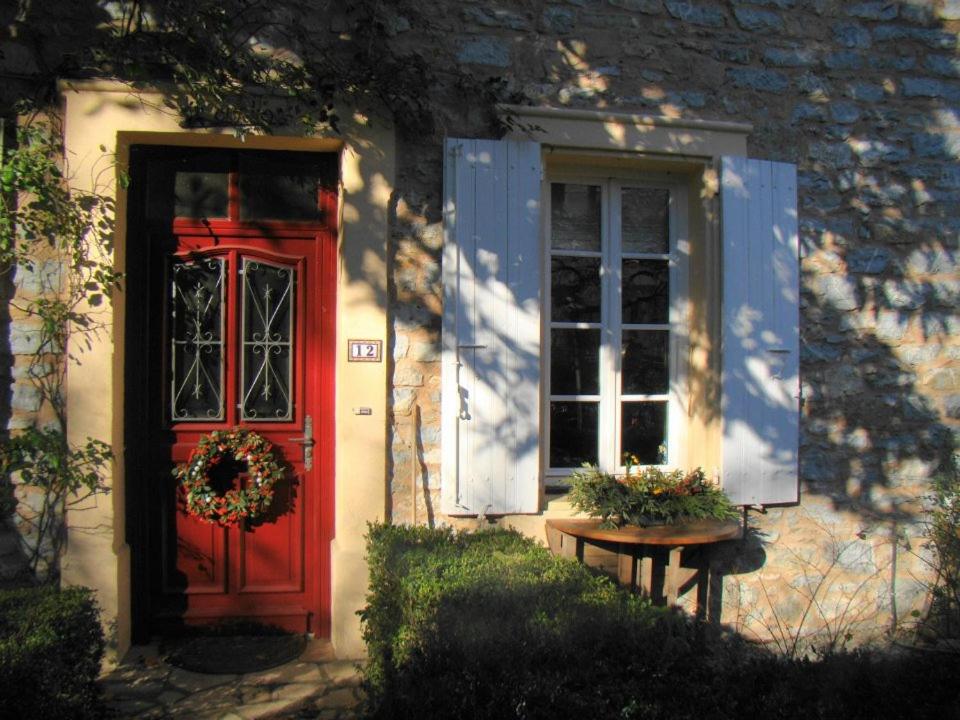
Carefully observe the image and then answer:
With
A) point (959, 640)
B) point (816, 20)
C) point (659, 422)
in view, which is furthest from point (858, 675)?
point (816, 20)

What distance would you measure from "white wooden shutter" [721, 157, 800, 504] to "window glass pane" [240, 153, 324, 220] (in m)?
2.22

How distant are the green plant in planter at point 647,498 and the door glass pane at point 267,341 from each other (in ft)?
5.30

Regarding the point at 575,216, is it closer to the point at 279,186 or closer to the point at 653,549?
the point at 279,186

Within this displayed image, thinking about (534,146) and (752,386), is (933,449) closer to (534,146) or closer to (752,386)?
(752,386)

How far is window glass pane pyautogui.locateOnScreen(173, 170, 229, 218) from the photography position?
4109 millimetres

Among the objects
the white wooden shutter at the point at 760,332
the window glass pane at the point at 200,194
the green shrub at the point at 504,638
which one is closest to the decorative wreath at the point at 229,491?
the green shrub at the point at 504,638

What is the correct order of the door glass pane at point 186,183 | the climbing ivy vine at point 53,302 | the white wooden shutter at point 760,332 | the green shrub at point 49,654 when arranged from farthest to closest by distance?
the white wooden shutter at point 760,332
the door glass pane at point 186,183
the climbing ivy vine at point 53,302
the green shrub at point 49,654

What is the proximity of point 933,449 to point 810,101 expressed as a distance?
212 centimetres

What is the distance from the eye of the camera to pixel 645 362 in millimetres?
4422

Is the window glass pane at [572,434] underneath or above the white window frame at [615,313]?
underneath

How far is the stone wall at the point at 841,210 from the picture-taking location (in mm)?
4227

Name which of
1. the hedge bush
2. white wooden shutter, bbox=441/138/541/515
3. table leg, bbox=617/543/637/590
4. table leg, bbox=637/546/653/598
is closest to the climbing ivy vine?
white wooden shutter, bbox=441/138/541/515

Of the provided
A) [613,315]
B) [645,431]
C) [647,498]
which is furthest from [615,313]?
[647,498]

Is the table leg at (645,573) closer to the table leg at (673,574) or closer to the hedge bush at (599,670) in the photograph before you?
the table leg at (673,574)
